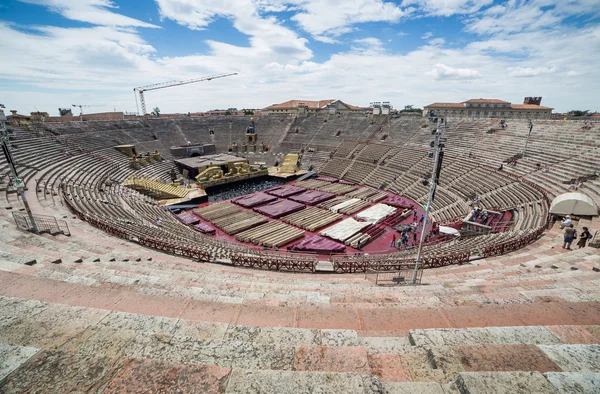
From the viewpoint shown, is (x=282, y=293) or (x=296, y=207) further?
(x=296, y=207)

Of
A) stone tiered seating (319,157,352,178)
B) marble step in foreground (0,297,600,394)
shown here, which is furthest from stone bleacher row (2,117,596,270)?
marble step in foreground (0,297,600,394)

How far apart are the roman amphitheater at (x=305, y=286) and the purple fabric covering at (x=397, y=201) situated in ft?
1.18

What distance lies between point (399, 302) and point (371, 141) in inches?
1795

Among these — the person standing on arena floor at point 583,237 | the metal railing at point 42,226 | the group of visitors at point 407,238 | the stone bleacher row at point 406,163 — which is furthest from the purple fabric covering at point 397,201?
the metal railing at point 42,226

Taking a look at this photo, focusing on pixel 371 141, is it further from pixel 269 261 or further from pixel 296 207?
pixel 269 261

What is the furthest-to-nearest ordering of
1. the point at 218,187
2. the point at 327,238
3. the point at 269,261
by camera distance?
1. the point at 218,187
2. the point at 327,238
3. the point at 269,261

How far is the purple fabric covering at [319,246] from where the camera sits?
2123 centimetres

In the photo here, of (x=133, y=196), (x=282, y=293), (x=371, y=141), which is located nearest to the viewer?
(x=282, y=293)

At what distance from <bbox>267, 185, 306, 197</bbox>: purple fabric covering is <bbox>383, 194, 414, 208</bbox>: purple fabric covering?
11561 millimetres

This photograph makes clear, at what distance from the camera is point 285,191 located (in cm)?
3634

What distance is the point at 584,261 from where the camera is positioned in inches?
439

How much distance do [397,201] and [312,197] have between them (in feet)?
34.7

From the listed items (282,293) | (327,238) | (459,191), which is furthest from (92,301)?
(459,191)

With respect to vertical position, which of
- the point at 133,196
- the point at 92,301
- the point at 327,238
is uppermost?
the point at 92,301
